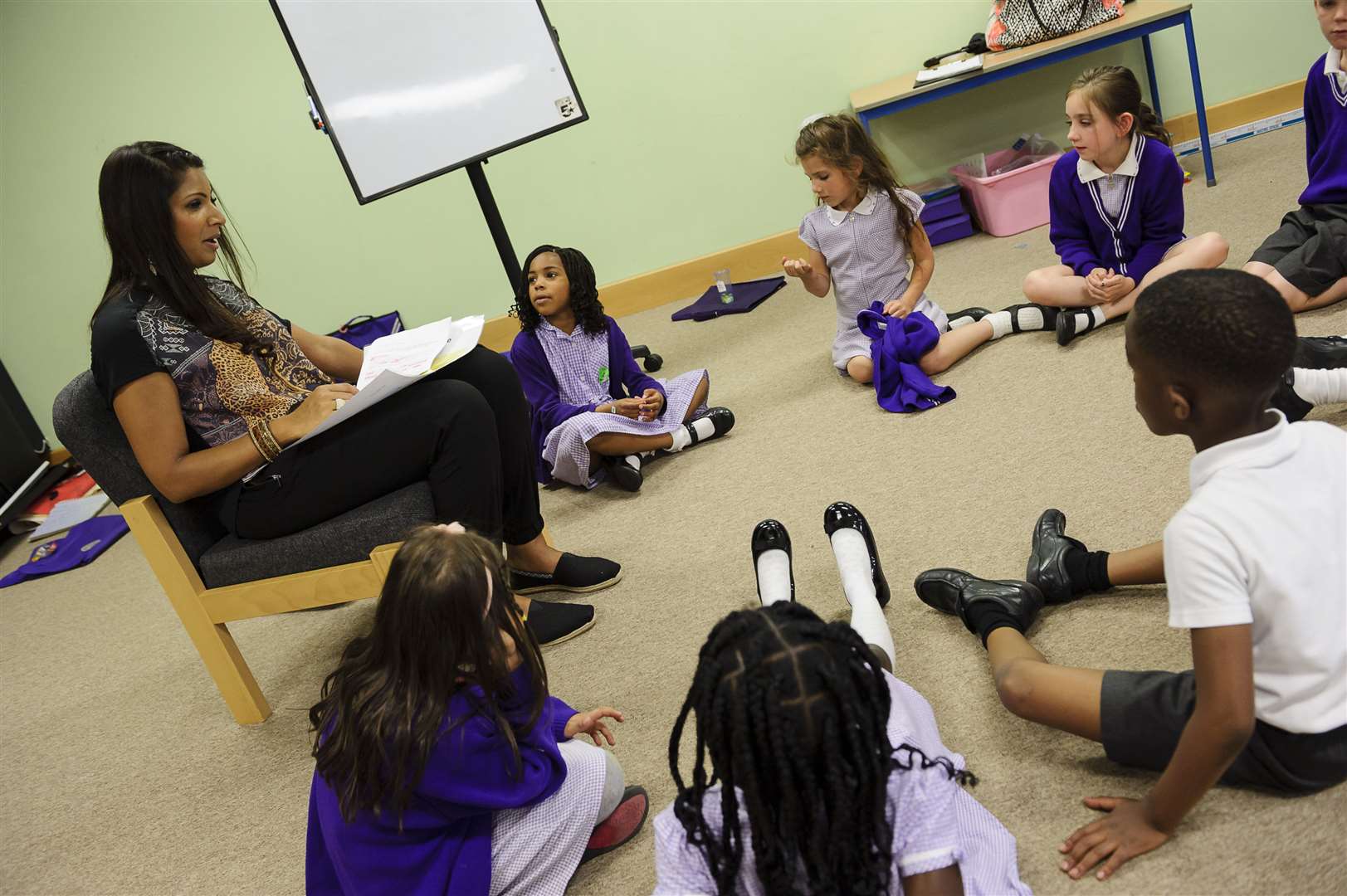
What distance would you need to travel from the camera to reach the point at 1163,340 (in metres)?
1.09

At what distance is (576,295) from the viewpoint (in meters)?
2.64

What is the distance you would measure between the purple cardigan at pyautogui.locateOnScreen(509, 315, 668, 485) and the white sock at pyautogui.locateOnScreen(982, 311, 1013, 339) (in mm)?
871

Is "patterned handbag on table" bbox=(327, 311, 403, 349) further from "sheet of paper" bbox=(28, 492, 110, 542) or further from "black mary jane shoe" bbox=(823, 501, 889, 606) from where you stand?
"black mary jane shoe" bbox=(823, 501, 889, 606)

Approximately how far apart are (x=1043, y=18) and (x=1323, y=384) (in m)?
2.07

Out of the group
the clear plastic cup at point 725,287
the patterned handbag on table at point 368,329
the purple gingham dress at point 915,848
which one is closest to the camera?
the purple gingham dress at point 915,848

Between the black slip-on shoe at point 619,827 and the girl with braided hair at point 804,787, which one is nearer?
the girl with braided hair at point 804,787

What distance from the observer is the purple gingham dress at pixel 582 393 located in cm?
260

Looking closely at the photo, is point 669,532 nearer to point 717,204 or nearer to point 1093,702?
point 1093,702

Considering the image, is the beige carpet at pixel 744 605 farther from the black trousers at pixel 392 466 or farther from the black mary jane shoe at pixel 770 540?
the black trousers at pixel 392 466

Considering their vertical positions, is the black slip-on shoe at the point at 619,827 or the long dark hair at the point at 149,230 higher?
the long dark hair at the point at 149,230

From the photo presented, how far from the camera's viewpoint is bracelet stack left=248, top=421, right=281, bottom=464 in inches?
71.7

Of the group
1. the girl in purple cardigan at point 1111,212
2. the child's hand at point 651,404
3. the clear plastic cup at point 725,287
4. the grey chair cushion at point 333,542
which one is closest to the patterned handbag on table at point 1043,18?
the girl in purple cardigan at point 1111,212

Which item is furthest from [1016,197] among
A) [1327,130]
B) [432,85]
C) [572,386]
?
[432,85]

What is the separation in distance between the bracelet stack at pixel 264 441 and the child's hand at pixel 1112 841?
138 centimetres
